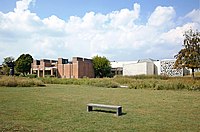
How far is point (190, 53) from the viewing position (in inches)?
1811

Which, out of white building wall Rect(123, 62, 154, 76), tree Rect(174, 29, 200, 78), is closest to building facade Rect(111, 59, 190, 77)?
white building wall Rect(123, 62, 154, 76)

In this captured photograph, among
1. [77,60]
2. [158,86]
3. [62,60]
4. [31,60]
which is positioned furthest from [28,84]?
[31,60]

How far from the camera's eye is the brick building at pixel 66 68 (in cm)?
8150

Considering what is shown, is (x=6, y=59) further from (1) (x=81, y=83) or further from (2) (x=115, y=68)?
(1) (x=81, y=83)

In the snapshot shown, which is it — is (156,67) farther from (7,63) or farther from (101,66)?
(7,63)

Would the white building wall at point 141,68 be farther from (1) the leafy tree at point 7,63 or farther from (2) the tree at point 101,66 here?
(1) the leafy tree at point 7,63

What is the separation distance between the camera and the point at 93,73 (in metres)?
85.9

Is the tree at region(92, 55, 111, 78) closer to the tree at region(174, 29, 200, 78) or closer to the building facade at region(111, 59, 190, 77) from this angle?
the building facade at region(111, 59, 190, 77)

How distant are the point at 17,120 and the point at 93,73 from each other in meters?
76.9

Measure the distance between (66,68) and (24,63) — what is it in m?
17.0

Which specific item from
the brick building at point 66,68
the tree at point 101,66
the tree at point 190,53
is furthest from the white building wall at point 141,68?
the tree at point 190,53

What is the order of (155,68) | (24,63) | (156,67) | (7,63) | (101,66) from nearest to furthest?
(156,67) < (155,68) < (101,66) < (7,63) < (24,63)

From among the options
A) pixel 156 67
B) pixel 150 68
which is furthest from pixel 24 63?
pixel 156 67

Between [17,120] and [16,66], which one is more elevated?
[16,66]
